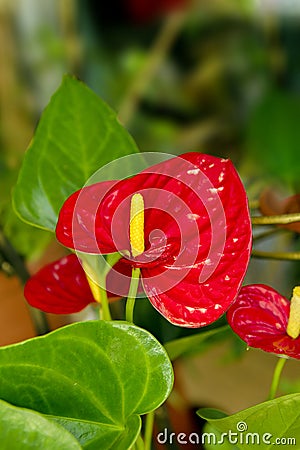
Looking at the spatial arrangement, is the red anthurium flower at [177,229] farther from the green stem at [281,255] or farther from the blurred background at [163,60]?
the blurred background at [163,60]

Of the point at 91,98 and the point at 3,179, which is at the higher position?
the point at 91,98

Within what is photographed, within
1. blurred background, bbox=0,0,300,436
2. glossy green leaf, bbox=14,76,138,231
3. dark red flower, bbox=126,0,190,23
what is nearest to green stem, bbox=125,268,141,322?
glossy green leaf, bbox=14,76,138,231

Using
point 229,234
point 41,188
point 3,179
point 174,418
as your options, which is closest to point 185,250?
point 229,234

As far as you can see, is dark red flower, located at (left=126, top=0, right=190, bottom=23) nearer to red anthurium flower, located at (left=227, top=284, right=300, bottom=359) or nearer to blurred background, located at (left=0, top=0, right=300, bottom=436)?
blurred background, located at (left=0, top=0, right=300, bottom=436)

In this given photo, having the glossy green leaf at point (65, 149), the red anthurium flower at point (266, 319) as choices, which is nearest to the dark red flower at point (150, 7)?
the glossy green leaf at point (65, 149)

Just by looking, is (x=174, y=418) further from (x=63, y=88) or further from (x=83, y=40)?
(x=83, y=40)

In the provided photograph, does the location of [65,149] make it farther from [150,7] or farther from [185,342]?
[150,7]

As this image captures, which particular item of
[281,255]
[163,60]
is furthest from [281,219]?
[163,60]
